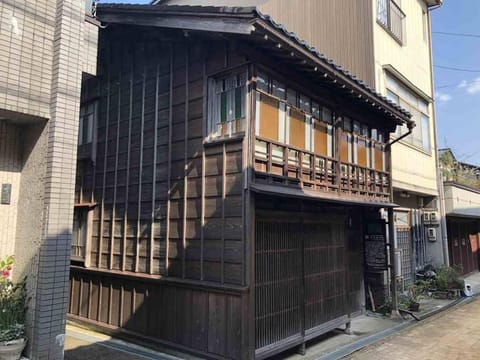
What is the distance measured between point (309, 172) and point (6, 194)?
519cm

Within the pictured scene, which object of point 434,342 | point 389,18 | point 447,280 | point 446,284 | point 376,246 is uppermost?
point 389,18

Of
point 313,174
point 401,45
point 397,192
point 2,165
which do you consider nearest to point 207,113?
point 313,174

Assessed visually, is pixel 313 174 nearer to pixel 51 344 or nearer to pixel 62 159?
pixel 62 159

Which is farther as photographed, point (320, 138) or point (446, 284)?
point (446, 284)

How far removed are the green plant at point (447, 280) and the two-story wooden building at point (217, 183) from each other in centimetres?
519

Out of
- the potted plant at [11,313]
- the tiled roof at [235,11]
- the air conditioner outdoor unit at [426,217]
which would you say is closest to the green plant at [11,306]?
the potted plant at [11,313]

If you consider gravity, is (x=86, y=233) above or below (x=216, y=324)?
above

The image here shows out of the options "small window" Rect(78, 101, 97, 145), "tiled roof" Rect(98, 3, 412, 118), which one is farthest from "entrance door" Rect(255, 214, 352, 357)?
"small window" Rect(78, 101, 97, 145)

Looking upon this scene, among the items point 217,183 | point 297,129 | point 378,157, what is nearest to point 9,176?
point 217,183

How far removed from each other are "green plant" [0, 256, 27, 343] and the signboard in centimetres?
824

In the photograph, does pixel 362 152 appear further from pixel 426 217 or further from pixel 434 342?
pixel 426 217

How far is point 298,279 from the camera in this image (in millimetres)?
7555

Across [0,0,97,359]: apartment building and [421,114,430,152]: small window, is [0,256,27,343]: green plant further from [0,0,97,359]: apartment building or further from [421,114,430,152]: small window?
[421,114,430,152]: small window

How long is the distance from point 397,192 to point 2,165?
466 inches
